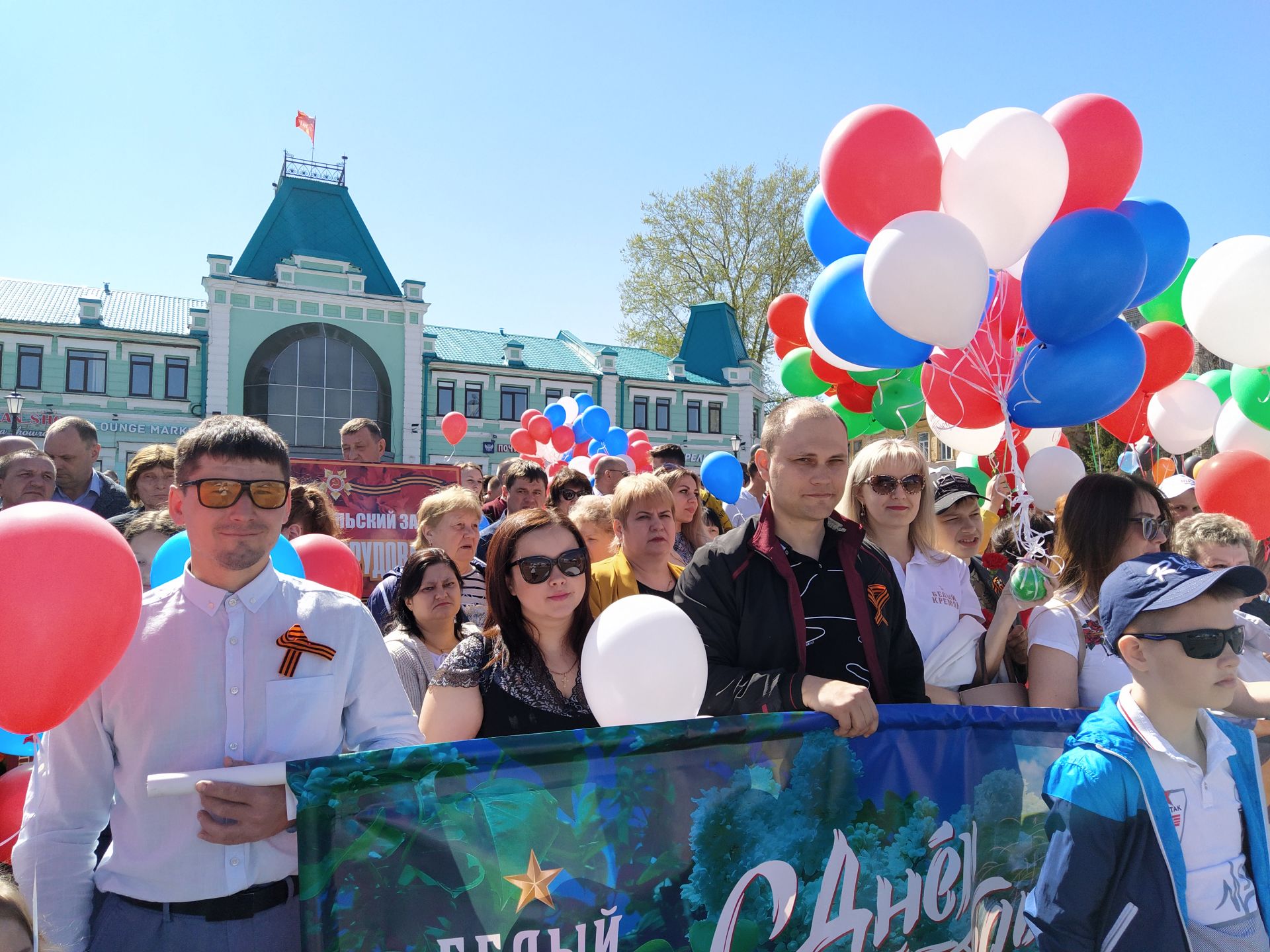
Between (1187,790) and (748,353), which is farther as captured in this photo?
(748,353)

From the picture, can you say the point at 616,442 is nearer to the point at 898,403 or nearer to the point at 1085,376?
the point at 898,403

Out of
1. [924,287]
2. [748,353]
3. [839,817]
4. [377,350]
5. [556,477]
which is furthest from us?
[748,353]

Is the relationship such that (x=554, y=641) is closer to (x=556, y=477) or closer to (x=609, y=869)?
(x=609, y=869)

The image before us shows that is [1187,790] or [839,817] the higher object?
[1187,790]

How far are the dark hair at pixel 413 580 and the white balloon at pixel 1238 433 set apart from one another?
4464 millimetres

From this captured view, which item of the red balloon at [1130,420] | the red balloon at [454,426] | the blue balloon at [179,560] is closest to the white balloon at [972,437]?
the red balloon at [1130,420]

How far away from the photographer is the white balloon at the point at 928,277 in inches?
139

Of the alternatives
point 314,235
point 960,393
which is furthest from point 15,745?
point 314,235

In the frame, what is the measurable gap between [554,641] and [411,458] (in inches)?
1097

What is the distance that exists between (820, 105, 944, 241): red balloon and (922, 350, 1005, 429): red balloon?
803mm

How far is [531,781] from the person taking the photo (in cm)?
196

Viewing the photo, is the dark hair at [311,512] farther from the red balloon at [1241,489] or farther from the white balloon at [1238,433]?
the white balloon at [1238,433]

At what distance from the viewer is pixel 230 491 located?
6.64 ft

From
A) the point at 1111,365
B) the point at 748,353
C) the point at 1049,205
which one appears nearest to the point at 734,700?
the point at 1111,365
